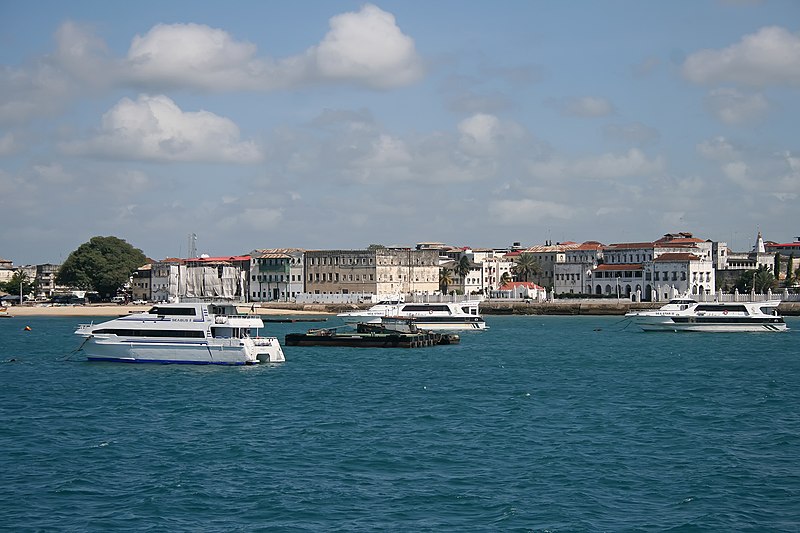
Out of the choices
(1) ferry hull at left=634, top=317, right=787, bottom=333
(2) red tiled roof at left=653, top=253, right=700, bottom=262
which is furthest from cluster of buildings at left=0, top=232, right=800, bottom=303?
(1) ferry hull at left=634, top=317, right=787, bottom=333

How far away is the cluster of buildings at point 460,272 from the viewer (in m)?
164

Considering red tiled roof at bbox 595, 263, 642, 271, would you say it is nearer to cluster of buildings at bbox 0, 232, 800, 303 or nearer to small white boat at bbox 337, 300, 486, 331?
cluster of buildings at bbox 0, 232, 800, 303

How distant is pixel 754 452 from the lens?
34.2 metres

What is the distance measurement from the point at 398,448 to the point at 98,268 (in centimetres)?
15707

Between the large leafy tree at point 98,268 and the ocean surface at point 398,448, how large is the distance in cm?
12345

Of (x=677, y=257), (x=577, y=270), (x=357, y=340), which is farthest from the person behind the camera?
(x=577, y=270)

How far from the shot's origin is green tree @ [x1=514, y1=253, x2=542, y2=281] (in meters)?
184

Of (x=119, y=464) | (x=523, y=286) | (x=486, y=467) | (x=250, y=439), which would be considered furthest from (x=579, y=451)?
(x=523, y=286)

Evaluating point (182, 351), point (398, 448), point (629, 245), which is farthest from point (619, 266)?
point (398, 448)

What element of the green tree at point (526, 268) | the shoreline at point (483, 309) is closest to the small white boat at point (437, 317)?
the shoreline at point (483, 309)

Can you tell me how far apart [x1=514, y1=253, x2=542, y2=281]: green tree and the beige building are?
16315 mm

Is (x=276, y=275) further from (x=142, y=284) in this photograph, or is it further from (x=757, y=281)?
(x=757, y=281)

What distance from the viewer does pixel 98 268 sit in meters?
183

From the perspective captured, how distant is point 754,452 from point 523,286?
136935 mm
